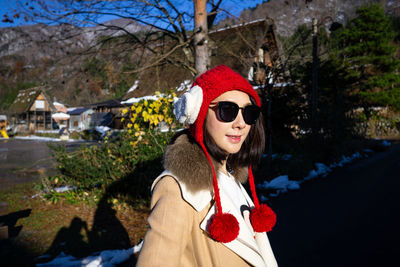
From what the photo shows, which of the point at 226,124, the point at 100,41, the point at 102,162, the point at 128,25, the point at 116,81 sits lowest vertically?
the point at 102,162

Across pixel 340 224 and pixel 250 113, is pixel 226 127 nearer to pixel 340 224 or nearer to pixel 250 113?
pixel 250 113

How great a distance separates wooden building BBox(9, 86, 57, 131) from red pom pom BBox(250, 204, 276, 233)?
38.7m

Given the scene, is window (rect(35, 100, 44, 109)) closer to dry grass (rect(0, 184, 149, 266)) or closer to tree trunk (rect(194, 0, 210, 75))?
dry grass (rect(0, 184, 149, 266))

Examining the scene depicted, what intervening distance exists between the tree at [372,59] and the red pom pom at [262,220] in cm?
1914

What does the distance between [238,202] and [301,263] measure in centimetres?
239

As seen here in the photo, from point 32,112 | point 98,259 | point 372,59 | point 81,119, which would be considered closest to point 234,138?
point 98,259

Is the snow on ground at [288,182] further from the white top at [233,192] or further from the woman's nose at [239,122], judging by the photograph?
the woman's nose at [239,122]

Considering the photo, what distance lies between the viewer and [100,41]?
17.5 feet

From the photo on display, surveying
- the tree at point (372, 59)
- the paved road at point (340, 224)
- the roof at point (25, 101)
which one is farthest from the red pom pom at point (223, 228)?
the roof at point (25, 101)

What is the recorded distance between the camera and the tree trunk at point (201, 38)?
4664 mm

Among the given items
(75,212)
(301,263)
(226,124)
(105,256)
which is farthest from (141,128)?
(226,124)

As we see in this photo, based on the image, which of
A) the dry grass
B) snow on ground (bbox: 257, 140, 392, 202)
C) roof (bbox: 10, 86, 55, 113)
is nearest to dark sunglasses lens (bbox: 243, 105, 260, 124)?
the dry grass

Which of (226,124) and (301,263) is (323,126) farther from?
(226,124)

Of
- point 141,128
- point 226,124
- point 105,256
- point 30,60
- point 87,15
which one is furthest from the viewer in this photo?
point 87,15
